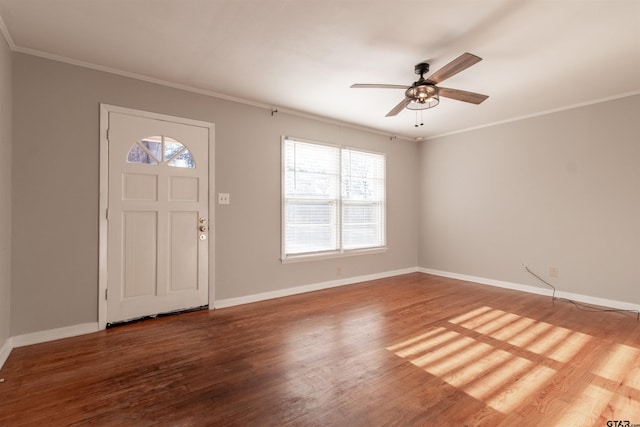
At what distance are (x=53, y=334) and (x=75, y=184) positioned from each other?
4.54 feet

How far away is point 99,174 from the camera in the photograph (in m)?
2.95

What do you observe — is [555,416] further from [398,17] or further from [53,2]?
[53,2]

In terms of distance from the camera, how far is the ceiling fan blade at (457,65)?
2.16 metres

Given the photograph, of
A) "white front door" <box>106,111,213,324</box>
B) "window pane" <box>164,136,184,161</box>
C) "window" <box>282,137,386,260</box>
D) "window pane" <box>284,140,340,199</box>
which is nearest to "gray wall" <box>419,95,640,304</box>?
"window" <box>282,137,386,260</box>

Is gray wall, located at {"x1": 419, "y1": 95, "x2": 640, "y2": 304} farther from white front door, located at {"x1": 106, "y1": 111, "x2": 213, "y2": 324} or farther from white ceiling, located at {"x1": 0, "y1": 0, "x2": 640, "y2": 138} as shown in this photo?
white front door, located at {"x1": 106, "y1": 111, "x2": 213, "y2": 324}

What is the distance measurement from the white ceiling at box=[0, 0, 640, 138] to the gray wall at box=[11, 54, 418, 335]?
0.75ft

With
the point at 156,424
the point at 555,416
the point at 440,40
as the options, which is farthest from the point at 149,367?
the point at 440,40

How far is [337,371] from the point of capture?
84.9 inches

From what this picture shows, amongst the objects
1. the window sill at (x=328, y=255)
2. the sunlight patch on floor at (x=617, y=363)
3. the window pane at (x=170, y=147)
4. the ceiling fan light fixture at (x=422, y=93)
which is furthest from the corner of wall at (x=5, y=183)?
the sunlight patch on floor at (x=617, y=363)

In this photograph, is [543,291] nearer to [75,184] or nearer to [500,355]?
[500,355]

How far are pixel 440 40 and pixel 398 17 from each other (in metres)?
0.50

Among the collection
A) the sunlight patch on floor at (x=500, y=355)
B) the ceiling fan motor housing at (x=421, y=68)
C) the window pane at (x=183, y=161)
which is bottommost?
the sunlight patch on floor at (x=500, y=355)

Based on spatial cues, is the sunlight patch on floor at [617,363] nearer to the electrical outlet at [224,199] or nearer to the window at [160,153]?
the electrical outlet at [224,199]

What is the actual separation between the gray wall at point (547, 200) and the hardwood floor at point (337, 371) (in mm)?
863
